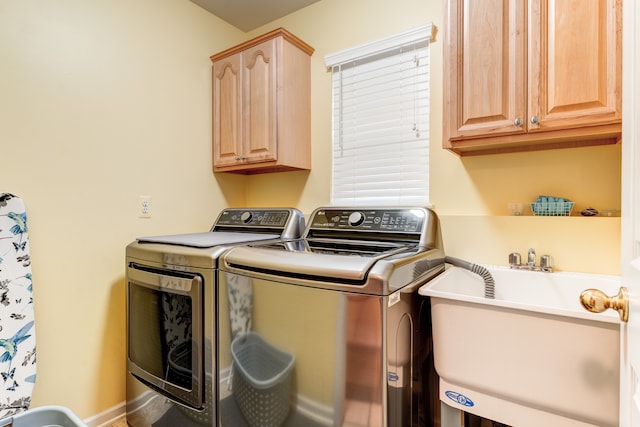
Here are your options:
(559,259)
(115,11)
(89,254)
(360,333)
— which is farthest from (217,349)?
(115,11)

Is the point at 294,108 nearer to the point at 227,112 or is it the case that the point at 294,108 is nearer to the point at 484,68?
the point at 227,112

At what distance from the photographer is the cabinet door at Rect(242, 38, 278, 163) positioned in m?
2.01

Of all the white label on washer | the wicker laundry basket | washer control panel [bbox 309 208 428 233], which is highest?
washer control panel [bbox 309 208 428 233]

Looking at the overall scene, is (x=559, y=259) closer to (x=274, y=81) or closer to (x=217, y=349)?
(x=217, y=349)

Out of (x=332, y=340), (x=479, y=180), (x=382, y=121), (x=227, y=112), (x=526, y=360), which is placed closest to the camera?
(x=526, y=360)

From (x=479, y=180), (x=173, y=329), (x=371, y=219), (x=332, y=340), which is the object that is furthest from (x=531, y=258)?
(x=173, y=329)

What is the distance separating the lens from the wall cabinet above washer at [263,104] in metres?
2.01

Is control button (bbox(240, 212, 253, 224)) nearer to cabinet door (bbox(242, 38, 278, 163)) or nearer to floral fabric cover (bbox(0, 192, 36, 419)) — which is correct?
cabinet door (bbox(242, 38, 278, 163))

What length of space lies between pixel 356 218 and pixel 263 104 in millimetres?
926

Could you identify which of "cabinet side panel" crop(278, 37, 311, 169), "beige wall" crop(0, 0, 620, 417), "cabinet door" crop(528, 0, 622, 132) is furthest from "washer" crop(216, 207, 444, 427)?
"cabinet side panel" crop(278, 37, 311, 169)

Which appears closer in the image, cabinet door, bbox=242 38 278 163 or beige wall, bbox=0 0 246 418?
beige wall, bbox=0 0 246 418

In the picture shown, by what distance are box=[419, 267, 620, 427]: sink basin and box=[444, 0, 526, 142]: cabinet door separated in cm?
70

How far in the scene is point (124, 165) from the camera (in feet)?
6.17

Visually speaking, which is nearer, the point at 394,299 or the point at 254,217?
the point at 394,299
